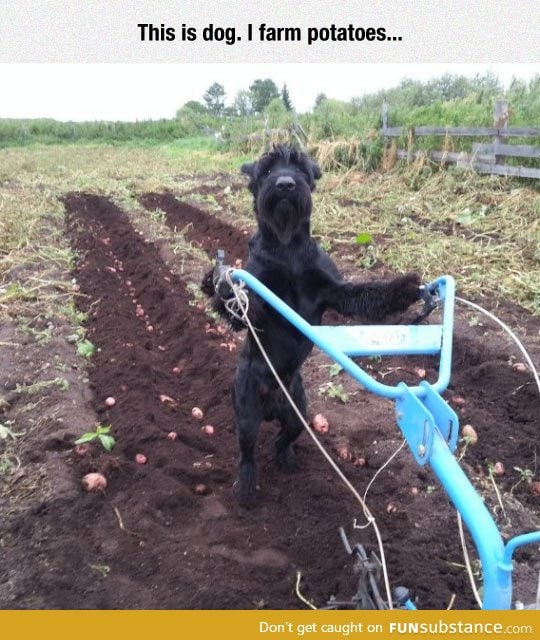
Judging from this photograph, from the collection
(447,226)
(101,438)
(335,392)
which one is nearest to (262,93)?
(447,226)

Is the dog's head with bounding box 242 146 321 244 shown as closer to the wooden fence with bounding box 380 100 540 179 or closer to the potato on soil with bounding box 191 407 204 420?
the potato on soil with bounding box 191 407 204 420

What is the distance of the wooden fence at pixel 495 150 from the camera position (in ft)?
36.9

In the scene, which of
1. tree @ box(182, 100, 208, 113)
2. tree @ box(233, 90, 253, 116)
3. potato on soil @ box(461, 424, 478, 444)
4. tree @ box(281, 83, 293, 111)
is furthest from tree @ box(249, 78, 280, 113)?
potato on soil @ box(461, 424, 478, 444)

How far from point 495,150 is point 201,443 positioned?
10294 millimetres

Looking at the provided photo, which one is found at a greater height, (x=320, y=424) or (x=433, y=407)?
(x=433, y=407)

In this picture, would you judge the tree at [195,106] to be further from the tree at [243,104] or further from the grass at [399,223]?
the grass at [399,223]

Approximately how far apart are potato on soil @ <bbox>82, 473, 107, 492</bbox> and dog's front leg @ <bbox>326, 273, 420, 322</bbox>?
1728mm

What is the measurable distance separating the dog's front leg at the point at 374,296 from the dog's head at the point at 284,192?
413mm

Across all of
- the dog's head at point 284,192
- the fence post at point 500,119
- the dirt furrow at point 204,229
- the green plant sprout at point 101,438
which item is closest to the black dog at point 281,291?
the dog's head at point 284,192

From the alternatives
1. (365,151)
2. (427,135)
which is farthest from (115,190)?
(427,135)

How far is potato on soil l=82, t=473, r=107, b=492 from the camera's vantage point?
345 centimetres

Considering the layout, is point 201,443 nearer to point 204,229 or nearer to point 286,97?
point 204,229

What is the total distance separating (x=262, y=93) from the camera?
3075cm

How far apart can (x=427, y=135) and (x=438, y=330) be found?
12.8 m
